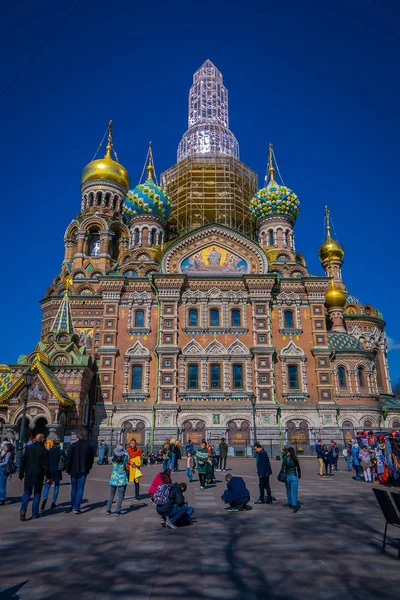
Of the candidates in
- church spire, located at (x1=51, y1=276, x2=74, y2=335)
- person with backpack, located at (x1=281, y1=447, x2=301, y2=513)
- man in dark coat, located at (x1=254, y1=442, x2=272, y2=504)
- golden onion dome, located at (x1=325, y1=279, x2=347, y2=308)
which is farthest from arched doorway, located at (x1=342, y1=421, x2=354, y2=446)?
person with backpack, located at (x1=281, y1=447, x2=301, y2=513)

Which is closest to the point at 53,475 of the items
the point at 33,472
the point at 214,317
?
the point at 33,472

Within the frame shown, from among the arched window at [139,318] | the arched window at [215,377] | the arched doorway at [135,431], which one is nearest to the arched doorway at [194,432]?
the arched window at [215,377]

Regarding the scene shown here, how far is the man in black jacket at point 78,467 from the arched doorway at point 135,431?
19825 millimetres

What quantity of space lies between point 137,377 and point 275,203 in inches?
713

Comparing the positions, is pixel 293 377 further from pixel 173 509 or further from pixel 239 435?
pixel 173 509

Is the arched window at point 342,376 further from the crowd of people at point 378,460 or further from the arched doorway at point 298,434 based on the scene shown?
the crowd of people at point 378,460

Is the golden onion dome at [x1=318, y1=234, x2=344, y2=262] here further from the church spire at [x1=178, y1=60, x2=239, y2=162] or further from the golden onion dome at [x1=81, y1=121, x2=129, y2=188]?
the golden onion dome at [x1=81, y1=121, x2=129, y2=188]

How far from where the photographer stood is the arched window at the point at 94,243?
45250 mm

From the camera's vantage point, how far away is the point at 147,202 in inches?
1491

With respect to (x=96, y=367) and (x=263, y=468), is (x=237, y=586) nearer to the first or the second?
(x=263, y=468)

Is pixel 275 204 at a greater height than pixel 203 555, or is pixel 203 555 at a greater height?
pixel 275 204

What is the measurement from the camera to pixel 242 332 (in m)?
31.9

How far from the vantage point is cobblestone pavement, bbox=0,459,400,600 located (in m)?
5.44

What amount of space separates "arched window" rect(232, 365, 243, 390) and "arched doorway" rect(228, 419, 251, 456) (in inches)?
88.8
